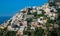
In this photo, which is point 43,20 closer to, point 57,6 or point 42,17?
point 42,17

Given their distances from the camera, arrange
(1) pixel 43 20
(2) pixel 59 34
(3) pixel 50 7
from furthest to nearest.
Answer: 1. (3) pixel 50 7
2. (1) pixel 43 20
3. (2) pixel 59 34

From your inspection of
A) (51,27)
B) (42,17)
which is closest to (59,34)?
(51,27)

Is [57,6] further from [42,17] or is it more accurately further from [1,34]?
[1,34]

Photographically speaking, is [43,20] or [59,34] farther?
[43,20]

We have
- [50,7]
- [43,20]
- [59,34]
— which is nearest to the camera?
[59,34]

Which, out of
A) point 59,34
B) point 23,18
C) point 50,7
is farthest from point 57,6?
point 59,34

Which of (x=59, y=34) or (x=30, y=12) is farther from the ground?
(x=30, y=12)
